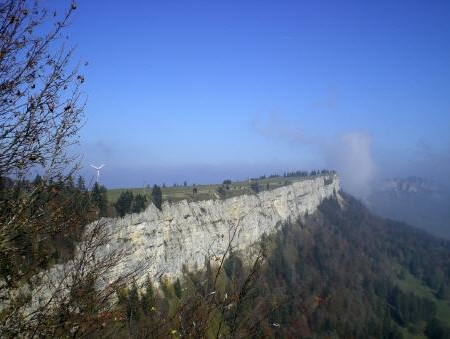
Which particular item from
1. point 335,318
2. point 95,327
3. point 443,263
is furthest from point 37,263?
point 443,263

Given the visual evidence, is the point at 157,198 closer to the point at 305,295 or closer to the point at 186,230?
the point at 186,230

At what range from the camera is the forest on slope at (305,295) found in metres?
7.17

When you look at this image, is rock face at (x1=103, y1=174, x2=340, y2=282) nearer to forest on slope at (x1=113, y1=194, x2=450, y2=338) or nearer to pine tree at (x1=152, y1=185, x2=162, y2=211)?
pine tree at (x1=152, y1=185, x2=162, y2=211)

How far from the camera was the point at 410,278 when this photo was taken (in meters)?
166

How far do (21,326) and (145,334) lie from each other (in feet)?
8.58

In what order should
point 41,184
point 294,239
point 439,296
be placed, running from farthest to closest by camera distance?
point 294,239, point 439,296, point 41,184

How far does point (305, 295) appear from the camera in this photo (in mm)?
10055

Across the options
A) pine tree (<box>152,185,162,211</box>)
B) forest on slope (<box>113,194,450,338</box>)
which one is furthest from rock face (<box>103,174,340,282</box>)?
forest on slope (<box>113,194,450,338</box>)

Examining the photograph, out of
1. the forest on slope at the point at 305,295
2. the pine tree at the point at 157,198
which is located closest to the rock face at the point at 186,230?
the pine tree at the point at 157,198

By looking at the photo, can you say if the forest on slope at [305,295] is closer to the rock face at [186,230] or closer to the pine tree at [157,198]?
the rock face at [186,230]

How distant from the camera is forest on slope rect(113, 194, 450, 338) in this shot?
23.5ft

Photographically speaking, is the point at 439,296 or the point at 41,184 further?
the point at 439,296

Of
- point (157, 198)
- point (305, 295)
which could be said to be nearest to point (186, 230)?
point (157, 198)

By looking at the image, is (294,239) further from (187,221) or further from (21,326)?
(21,326)
